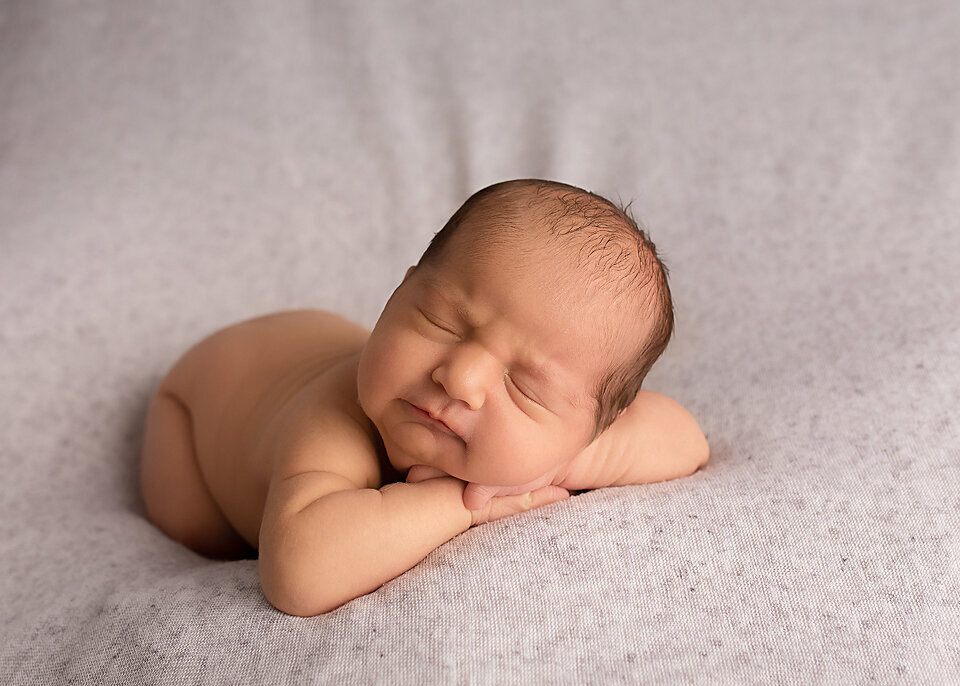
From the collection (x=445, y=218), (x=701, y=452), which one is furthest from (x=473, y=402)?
(x=445, y=218)

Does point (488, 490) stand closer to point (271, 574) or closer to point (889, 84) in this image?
point (271, 574)

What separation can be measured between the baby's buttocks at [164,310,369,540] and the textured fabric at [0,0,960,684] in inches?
4.1

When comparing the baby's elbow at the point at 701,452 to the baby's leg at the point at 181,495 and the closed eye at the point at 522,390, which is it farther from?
the baby's leg at the point at 181,495

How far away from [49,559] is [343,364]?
441 mm

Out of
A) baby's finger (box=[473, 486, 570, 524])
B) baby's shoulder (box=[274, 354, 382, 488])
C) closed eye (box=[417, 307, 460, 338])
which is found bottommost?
baby's finger (box=[473, 486, 570, 524])

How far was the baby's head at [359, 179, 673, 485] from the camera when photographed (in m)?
0.91

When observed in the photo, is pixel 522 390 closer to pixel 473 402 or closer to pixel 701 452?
pixel 473 402

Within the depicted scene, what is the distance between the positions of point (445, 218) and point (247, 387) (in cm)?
63

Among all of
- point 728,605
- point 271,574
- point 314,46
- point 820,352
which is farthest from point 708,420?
point 314,46

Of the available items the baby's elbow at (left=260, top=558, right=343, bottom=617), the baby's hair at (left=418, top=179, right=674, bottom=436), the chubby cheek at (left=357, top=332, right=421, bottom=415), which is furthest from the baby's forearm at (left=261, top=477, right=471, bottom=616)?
the baby's hair at (left=418, top=179, right=674, bottom=436)

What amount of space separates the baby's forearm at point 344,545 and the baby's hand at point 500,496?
0.14ft

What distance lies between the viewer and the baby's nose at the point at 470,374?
89cm

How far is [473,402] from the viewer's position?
0.90 meters

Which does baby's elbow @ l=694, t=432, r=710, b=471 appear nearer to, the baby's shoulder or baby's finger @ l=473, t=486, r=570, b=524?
baby's finger @ l=473, t=486, r=570, b=524
